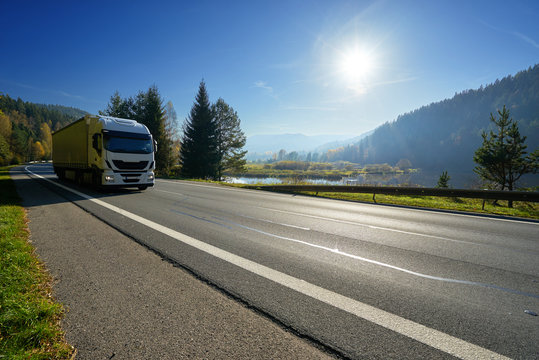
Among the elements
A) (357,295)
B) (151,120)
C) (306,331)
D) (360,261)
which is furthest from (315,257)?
(151,120)

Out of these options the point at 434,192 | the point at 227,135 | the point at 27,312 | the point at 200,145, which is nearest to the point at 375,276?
the point at 27,312

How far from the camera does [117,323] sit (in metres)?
2.26

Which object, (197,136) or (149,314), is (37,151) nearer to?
(197,136)

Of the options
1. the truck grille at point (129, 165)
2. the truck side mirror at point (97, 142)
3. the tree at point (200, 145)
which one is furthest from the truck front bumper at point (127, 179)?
the tree at point (200, 145)

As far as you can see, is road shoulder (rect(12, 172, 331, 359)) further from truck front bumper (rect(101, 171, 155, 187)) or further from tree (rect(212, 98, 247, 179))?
tree (rect(212, 98, 247, 179))

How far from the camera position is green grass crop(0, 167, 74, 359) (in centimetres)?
185

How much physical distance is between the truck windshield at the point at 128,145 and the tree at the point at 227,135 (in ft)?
79.8

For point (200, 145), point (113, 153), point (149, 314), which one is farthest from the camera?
point (200, 145)

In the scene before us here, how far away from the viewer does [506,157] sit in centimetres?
A: 2173

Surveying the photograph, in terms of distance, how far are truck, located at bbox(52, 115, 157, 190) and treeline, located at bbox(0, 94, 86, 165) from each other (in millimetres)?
18518

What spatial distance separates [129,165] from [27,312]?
33.7 feet

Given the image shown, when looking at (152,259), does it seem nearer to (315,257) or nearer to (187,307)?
(187,307)

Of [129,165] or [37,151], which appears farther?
[37,151]

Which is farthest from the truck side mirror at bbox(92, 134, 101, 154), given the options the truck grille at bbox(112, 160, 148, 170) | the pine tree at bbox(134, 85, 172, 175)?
the pine tree at bbox(134, 85, 172, 175)
